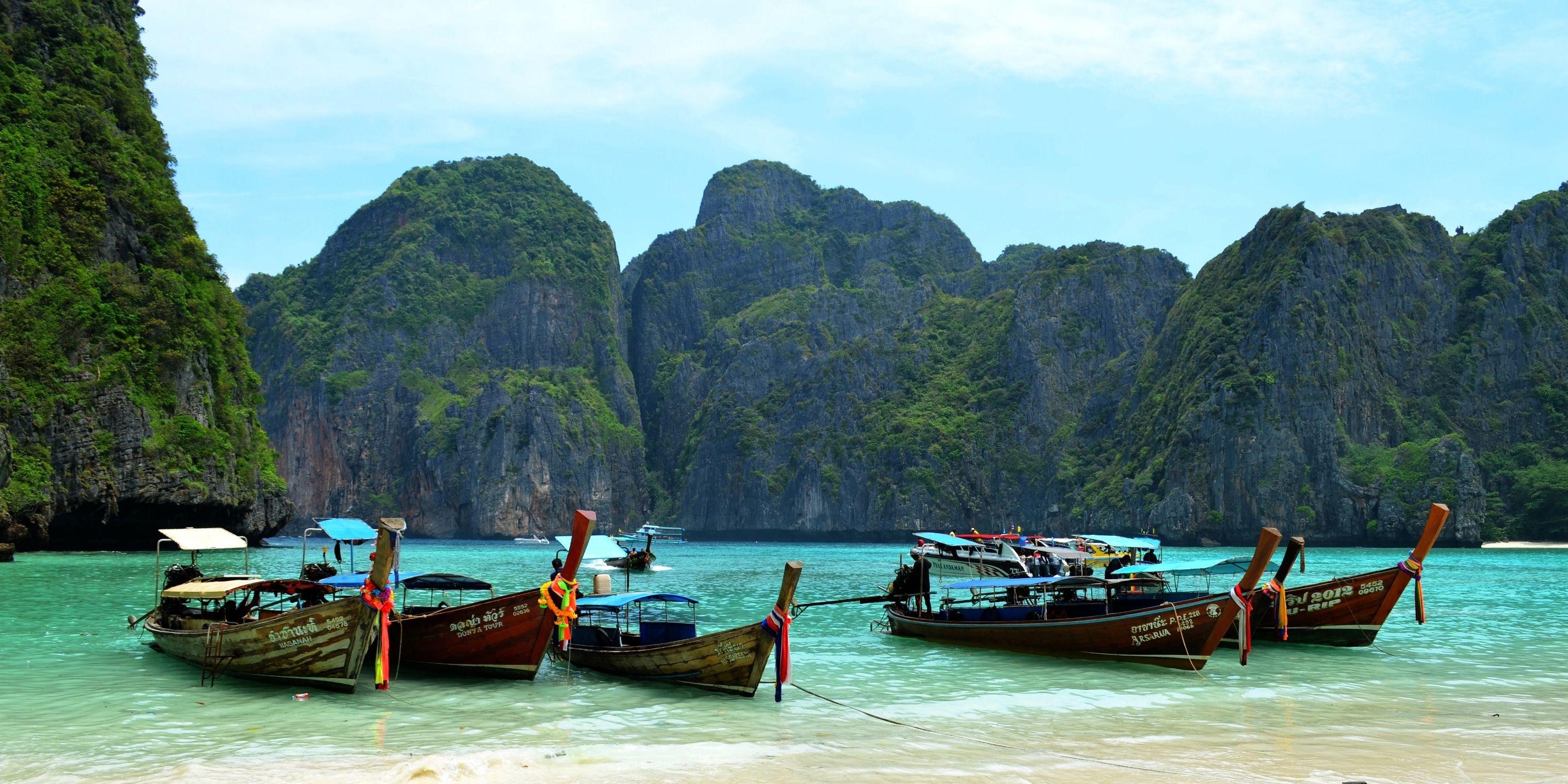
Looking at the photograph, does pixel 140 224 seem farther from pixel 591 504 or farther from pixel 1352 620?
pixel 591 504

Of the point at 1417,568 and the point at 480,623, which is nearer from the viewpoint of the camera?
the point at 480,623

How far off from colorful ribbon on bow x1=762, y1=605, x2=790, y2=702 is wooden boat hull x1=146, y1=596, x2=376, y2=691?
6081 millimetres

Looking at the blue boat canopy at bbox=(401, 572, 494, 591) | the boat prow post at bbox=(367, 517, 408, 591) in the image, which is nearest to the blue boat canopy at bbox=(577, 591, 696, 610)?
the blue boat canopy at bbox=(401, 572, 494, 591)

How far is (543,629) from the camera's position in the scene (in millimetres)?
18219

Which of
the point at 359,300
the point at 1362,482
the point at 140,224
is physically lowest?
the point at 1362,482

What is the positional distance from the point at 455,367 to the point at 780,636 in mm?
168795

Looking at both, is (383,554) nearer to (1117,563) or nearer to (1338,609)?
(1338,609)

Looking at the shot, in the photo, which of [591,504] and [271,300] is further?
[271,300]

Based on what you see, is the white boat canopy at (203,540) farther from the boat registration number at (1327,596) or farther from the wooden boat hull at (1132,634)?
the boat registration number at (1327,596)

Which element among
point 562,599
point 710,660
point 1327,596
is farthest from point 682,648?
point 1327,596

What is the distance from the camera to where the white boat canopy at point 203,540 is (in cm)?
2175

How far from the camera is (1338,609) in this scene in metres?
25.3

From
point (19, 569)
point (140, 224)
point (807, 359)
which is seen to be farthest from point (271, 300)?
point (19, 569)

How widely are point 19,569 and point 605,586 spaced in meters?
32.4
